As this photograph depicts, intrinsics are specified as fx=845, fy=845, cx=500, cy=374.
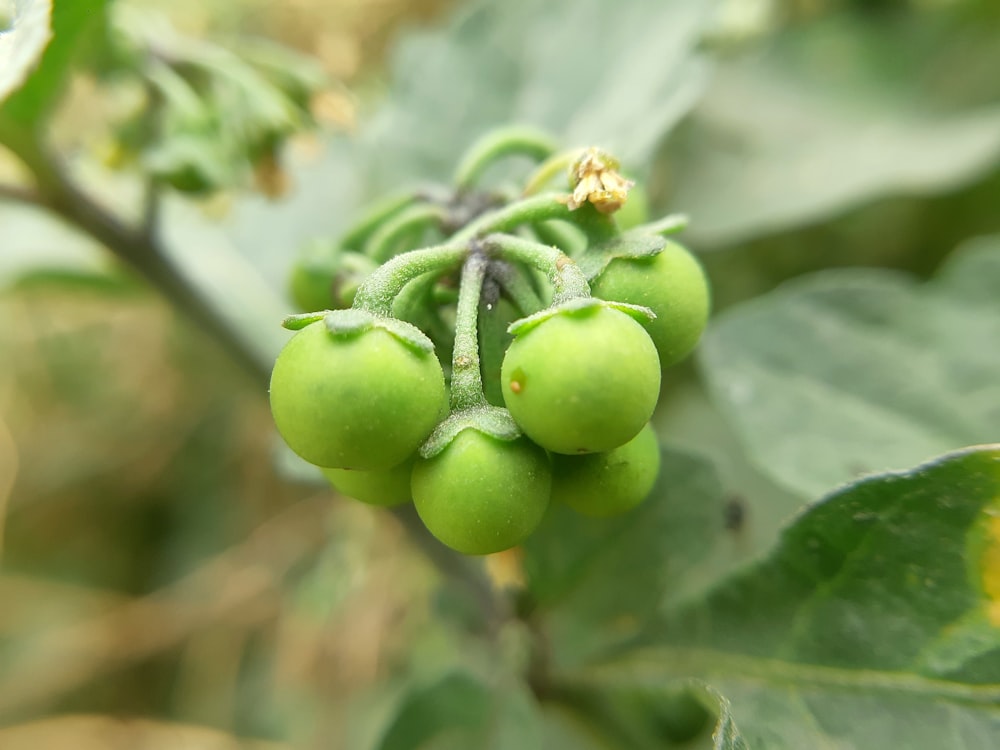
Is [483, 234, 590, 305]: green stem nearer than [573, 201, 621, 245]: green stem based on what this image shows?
Yes

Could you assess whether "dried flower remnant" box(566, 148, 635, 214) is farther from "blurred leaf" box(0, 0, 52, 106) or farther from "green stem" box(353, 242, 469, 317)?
"blurred leaf" box(0, 0, 52, 106)

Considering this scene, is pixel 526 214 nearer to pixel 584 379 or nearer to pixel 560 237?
pixel 560 237

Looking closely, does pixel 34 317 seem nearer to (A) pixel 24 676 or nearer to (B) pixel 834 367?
(A) pixel 24 676

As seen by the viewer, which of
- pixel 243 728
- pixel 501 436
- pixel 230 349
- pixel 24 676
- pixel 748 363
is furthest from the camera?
pixel 24 676

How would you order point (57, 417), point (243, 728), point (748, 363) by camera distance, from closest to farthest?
point (748, 363)
point (243, 728)
point (57, 417)

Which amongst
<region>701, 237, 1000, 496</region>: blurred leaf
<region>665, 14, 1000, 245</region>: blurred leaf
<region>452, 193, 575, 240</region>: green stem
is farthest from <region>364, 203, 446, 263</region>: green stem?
<region>665, 14, 1000, 245</region>: blurred leaf

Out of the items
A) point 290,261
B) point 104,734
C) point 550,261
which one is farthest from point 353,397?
point 104,734

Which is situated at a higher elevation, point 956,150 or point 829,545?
point 956,150

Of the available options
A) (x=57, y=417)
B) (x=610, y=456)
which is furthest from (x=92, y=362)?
(x=610, y=456)
